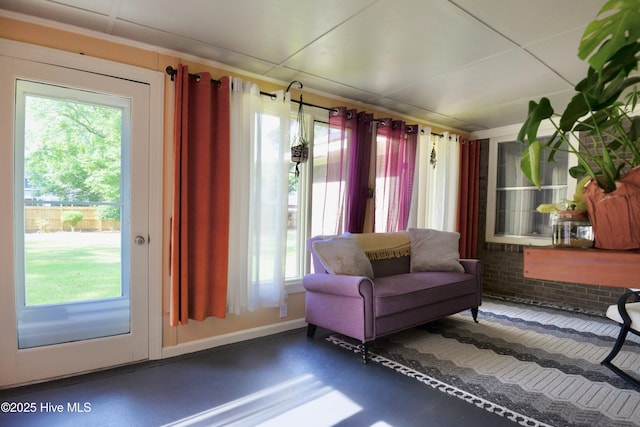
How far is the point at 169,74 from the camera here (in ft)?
8.66

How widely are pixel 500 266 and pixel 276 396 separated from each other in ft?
13.5

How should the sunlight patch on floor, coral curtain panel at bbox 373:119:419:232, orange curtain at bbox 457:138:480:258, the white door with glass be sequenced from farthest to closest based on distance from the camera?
orange curtain at bbox 457:138:480:258 < coral curtain panel at bbox 373:119:419:232 < the white door with glass < the sunlight patch on floor

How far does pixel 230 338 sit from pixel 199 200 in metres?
1.27

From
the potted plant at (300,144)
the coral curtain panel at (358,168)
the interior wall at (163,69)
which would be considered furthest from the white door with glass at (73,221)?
the coral curtain panel at (358,168)

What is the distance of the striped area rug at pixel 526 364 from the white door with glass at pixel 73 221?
1.88 metres

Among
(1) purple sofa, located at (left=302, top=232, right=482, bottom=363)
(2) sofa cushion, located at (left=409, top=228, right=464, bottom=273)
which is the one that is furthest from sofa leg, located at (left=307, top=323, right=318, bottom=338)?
(2) sofa cushion, located at (left=409, top=228, right=464, bottom=273)

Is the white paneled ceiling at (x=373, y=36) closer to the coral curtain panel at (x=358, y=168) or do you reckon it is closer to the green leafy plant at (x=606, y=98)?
the coral curtain panel at (x=358, y=168)

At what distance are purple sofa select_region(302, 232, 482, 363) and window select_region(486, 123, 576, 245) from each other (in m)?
1.69

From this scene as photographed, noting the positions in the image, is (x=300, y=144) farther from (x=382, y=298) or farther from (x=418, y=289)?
(x=418, y=289)

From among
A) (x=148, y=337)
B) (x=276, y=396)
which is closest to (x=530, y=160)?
A: (x=276, y=396)

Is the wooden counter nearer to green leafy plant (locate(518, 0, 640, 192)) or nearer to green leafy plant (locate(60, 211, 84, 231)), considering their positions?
green leafy plant (locate(518, 0, 640, 192))

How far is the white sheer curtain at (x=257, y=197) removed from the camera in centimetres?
292

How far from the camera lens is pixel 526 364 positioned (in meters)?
2.60

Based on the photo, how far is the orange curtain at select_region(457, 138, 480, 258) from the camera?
16.1ft
